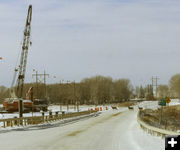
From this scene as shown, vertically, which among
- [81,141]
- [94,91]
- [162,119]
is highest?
[94,91]

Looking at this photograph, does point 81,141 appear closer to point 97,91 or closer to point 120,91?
point 97,91

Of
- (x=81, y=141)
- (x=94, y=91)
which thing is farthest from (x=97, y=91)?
(x=81, y=141)

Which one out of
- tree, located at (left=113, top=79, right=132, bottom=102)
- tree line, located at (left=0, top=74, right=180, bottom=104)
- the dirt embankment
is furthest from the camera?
tree, located at (left=113, top=79, right=132, bottom=102)

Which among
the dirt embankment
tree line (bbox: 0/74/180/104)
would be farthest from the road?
tree line (bbox: 0/74/180/104)

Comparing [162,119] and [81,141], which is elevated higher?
[81,141]

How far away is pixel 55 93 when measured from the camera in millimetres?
188750

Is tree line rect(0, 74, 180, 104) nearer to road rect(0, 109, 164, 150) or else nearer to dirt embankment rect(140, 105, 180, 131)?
dirt embankment rect(140, 105, 180, 131)

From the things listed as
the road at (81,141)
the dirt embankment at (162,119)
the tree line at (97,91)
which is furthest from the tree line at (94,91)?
the road at (81,141)

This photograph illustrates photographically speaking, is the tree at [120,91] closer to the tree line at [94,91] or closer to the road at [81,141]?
the tree line at [94,91]

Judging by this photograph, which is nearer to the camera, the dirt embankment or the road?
the road

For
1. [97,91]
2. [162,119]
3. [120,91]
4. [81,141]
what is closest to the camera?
[81,141]

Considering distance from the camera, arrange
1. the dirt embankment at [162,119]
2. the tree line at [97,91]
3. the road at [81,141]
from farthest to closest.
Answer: the tree line at [97,91] → the dirt embankment at [162,119] → the road at [81,141]

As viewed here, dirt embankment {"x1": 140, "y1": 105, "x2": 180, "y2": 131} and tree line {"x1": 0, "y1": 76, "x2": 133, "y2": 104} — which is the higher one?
tree line {"x1": 0, "y1": 76, "x2": 133, "y2": 104}

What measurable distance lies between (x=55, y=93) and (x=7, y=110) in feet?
331
